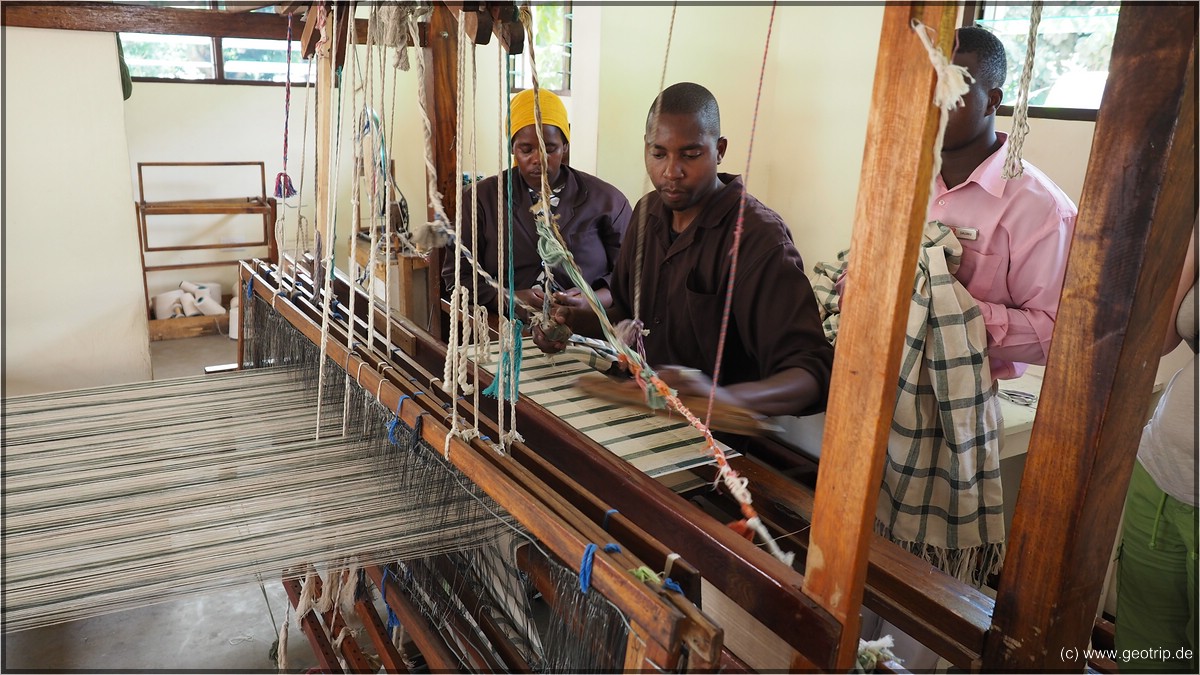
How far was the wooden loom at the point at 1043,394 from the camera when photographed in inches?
32.6

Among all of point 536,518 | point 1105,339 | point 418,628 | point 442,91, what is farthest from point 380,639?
point 442,91

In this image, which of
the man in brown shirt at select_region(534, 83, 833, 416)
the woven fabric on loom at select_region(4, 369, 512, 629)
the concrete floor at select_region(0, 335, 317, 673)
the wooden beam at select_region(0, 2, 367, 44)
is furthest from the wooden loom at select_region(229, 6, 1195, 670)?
the wooden beam at select_region(0, 2, 367, 44)

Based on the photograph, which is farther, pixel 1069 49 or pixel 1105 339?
pixel 1069 49

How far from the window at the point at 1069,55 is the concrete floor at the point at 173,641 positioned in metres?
2.93

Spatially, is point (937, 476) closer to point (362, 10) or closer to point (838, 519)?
point (838, 519)

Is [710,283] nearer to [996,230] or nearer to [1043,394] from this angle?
[996,230]

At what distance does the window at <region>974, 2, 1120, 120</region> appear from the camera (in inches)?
110

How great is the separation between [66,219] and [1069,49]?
3579 millimetres

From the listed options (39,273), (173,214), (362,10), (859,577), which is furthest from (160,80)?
(859,577)

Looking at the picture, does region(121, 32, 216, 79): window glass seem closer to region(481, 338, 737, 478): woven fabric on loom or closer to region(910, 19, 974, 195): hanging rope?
region(481, 338, 737, 478): woven fabric on loom

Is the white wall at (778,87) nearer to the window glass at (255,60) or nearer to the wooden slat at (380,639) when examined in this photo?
A: the wooden slat at (380,639)

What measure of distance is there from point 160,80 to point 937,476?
19.8 ft

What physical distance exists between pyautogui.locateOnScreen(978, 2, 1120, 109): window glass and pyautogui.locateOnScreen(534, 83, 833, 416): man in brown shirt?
150 centimetres

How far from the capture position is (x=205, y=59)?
6.02 meters
